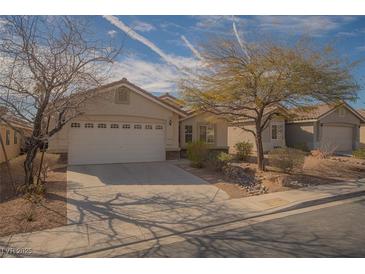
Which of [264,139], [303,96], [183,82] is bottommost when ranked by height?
[264,139]

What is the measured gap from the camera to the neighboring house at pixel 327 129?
23.3 metres

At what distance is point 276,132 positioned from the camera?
23.7 m

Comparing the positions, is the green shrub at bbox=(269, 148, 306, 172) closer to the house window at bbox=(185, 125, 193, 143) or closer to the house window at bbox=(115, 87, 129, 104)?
the house window at bbox=(185, 125, 193, 143)

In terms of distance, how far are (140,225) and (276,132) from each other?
20.3 metres

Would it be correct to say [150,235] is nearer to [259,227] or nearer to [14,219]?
[259,227]

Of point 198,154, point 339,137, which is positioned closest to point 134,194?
point 198,154

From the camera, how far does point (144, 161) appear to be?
1548cm

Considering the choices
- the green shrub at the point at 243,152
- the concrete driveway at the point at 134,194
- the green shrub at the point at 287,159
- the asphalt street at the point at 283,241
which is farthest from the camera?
the green shrub at the point at 243,152

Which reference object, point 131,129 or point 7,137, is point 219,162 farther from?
point 7,137

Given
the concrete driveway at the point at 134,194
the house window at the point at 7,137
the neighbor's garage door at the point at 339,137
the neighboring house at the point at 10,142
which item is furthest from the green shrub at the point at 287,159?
the house window at the point at 7,137

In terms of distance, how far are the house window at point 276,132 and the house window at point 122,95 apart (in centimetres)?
1430

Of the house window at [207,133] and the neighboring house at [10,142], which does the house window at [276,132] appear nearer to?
the house window at [207,133]

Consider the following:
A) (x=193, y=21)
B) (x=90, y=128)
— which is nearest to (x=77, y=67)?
(x=193, y=21)

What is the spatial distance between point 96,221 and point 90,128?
8.95 m
